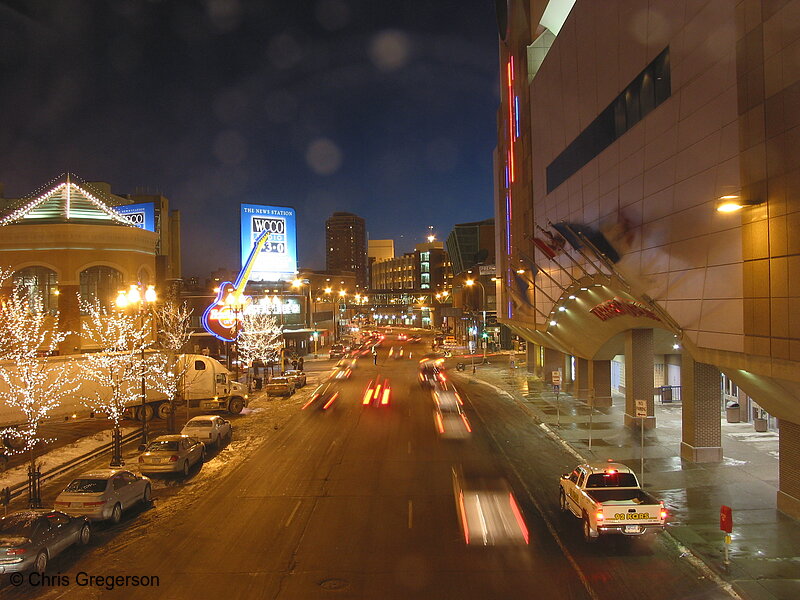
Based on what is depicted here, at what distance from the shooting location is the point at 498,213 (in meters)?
61.8

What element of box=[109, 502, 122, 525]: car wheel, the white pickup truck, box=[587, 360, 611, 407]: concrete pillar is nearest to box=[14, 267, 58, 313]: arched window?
box=[109, 502, 122, 525]: car wheel

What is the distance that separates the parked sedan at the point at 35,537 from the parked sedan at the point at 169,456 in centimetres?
573

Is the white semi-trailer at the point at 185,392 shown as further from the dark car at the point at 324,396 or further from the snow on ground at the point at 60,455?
the dark car at the point at 324,396

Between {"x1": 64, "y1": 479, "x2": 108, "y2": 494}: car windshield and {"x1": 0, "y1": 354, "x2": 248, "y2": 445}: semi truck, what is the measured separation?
12853mm

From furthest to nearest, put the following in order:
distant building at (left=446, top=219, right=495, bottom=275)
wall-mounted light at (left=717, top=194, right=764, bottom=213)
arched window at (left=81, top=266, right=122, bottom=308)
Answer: distant building at (left=446, top=219, right=495, bottom=275) < arched window at (left=81, top=266, right=122, bottom=308) < wall-mounted light at (left=717, top=194, right=764, bottom=213)

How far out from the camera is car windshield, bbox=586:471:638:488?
45.0ft

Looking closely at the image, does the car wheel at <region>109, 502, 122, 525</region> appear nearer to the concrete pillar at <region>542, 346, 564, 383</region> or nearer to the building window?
the building window

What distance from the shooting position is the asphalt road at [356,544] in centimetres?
1062

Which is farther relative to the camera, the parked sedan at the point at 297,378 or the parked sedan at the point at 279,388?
the parked sedan at the point at 297,378

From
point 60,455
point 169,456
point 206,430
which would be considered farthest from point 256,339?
point 169,456

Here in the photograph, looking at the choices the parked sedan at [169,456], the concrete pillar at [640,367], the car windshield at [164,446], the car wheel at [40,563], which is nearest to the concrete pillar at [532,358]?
the concrete pillar at [640,367]

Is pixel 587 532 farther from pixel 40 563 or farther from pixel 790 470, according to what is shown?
pixel 40 563

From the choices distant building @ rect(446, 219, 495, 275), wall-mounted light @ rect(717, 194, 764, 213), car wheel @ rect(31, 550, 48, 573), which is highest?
distant building @ rect(446, 219, 495, 275)

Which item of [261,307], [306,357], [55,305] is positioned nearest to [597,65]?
[55,305]
